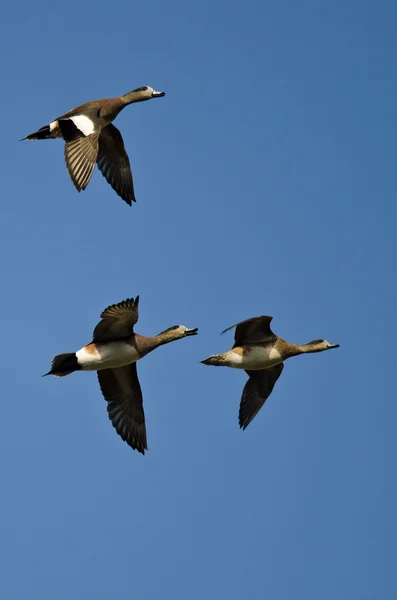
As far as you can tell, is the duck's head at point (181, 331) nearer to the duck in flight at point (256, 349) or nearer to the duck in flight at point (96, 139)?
the duck in flight at point (256, 349)

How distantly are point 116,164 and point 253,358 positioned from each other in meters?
4.47

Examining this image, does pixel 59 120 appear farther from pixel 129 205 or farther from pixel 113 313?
pixel 113 313

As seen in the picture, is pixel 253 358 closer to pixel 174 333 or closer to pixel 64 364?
pixel 174 333

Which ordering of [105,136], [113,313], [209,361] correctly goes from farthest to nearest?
[105,136] → [209,361] → [113,313]

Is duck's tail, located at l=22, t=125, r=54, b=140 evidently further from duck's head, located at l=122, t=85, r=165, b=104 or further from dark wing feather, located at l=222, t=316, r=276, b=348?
dark wing feather, located at l=222, t=316, r=276, b=348

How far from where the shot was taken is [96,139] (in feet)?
61.4

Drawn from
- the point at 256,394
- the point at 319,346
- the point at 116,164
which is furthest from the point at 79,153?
the point at 319,346

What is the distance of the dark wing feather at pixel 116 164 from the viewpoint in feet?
68.3

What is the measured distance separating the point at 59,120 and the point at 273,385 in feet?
17.7

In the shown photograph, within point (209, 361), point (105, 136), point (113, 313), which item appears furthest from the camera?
point (105, 136)

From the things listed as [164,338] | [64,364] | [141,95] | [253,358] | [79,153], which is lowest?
[253,358]

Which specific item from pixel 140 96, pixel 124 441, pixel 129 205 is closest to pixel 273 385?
pixel 124 441

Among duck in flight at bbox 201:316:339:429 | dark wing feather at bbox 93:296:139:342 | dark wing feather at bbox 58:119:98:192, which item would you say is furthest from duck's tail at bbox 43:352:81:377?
dark wing feather at bbox 58:119:98:192

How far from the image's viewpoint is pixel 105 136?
20734 mm
